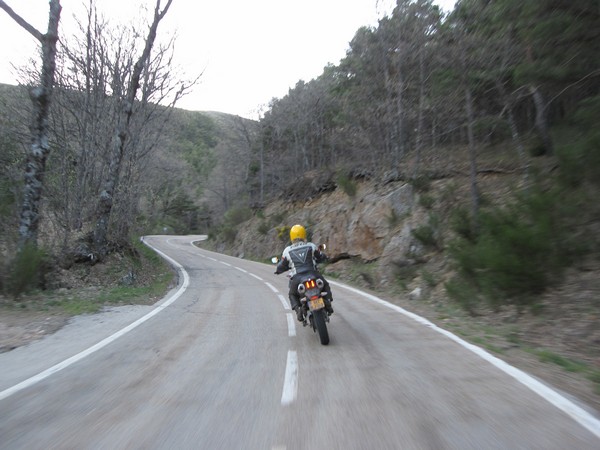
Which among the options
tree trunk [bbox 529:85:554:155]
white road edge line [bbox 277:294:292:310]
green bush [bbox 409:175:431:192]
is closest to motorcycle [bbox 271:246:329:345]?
white road edge line [bbox 277:294:292:310]

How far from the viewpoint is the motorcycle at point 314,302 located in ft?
21.4

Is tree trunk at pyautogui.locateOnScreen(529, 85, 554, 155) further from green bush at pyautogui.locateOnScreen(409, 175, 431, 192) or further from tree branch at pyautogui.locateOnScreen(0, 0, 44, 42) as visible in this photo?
tree branch at pyautogui.locateOnScreen(0, 0, 44, 42)

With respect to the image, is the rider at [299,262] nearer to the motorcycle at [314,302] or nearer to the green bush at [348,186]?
the motorcycle at [314,302]

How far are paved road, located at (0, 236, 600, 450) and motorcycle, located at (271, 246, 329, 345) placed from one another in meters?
0.26

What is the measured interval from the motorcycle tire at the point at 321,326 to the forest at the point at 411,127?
4163 mm

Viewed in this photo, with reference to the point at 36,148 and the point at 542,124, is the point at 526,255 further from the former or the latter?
the point at 36,148

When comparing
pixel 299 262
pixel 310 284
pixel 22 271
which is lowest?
pixel 22 271

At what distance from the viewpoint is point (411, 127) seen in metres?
24.4

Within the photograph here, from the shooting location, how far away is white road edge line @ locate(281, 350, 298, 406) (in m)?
4.27

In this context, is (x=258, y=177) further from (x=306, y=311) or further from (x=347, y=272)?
(x=306, y=311)

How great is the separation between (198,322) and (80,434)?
17.0 ft

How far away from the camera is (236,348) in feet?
21.0

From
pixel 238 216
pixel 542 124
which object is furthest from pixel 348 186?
pixel 238 216

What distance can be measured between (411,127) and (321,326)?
66.3ft
